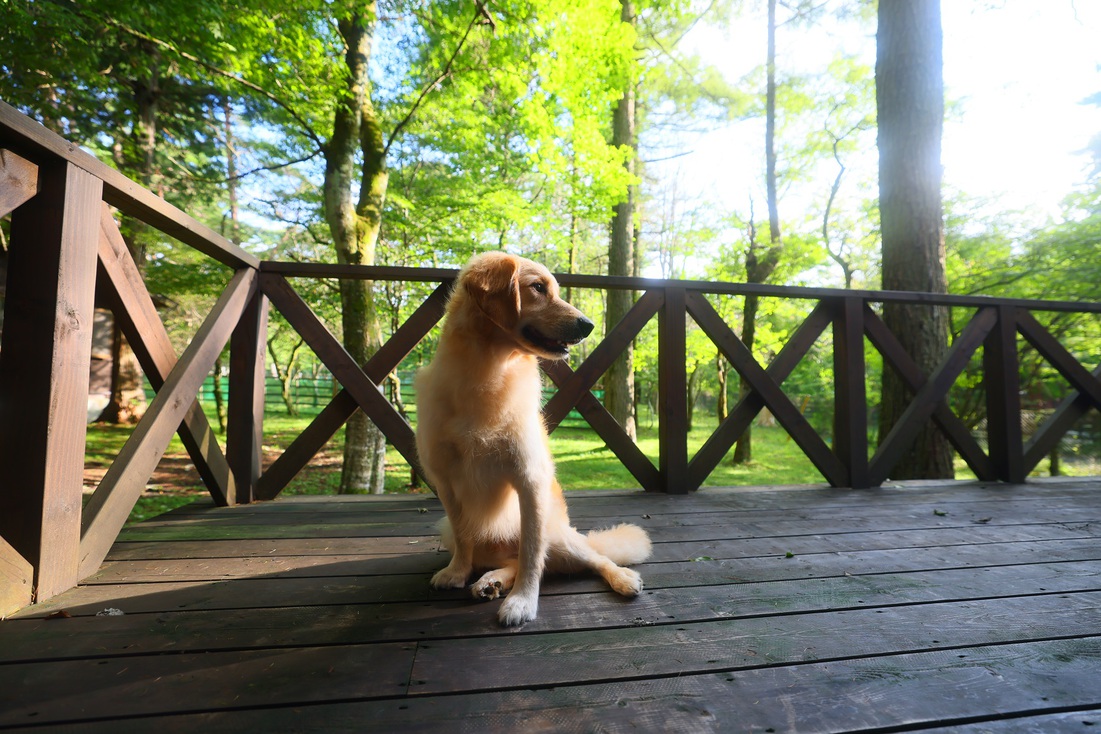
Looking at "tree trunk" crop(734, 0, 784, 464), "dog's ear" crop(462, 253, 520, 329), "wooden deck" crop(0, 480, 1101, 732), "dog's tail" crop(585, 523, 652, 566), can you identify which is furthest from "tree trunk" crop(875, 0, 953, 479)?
"tree trunk" crop(734, 0, 784, 464)

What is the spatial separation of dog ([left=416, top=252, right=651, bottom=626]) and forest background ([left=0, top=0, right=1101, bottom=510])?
421 cm

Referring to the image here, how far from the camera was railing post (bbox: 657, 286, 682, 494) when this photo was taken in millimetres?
3318

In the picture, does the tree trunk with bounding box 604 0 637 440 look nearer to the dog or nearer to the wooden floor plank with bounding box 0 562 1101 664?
the dog

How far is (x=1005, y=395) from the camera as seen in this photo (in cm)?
378

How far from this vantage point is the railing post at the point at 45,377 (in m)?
1.52

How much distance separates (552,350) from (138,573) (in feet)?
5.96

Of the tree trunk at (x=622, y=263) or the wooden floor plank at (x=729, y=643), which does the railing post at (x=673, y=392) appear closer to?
the wooden floor plank at (x=729, y=643)

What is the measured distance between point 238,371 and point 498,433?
7.00 feet

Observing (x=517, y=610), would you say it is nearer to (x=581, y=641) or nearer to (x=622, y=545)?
(x=581, y=641)

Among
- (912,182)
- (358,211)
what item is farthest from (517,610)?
(358,211)

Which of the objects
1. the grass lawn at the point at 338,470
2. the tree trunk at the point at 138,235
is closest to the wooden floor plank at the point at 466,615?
the grass lawn at the point at 338,470

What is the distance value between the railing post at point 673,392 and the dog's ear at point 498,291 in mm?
1723

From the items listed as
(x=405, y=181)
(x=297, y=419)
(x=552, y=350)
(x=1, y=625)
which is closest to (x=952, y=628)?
(x=552, y=350)

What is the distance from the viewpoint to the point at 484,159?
28.7ft
